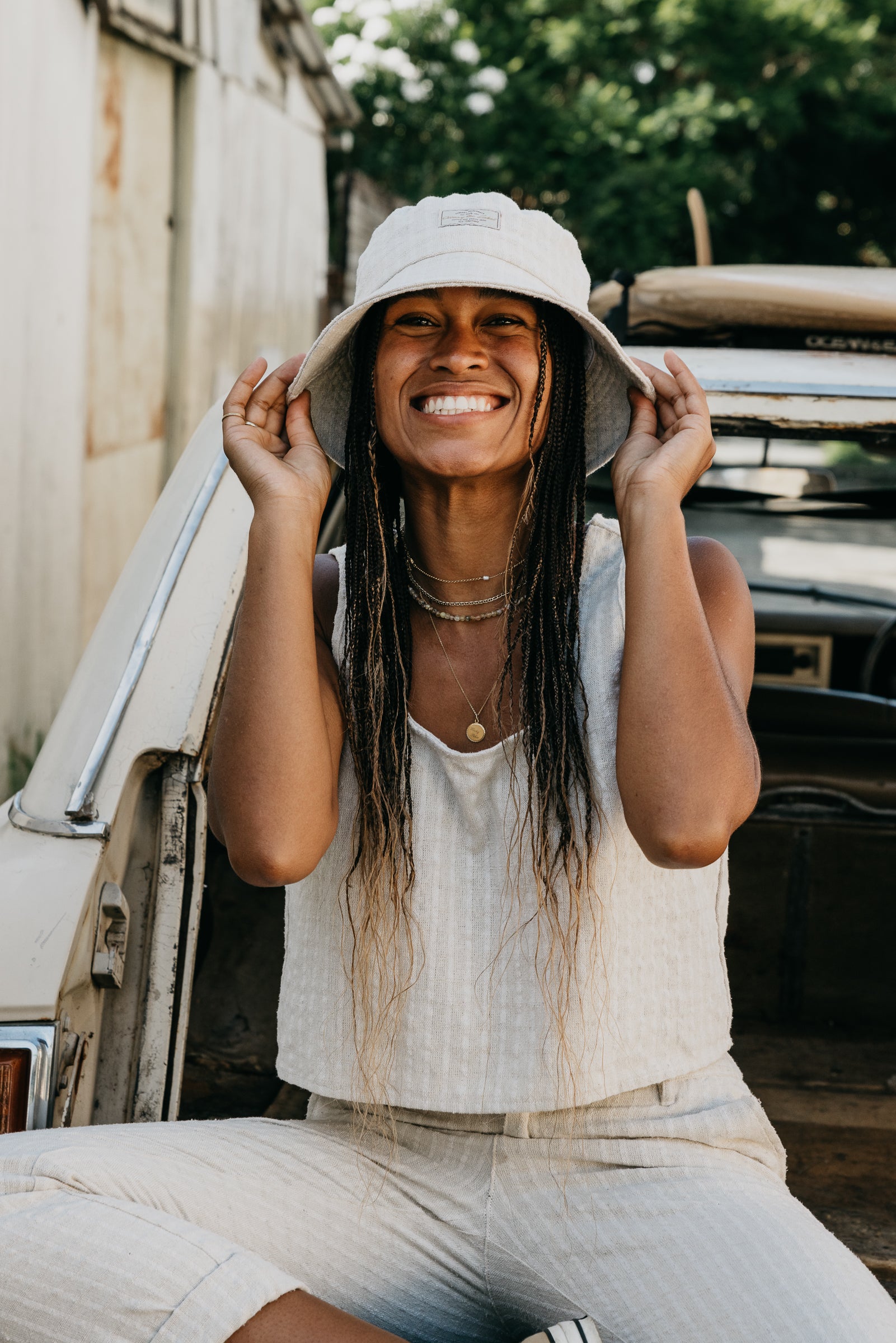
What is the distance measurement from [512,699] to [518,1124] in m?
0.53

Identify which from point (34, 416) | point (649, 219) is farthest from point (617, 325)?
point (649, 219)

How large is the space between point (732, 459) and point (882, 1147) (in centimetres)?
276

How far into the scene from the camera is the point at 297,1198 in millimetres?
1538

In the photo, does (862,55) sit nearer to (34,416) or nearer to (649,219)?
(649,219)

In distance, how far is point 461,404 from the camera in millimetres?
1689

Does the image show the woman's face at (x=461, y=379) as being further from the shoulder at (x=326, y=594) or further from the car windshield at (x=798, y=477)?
the car windshield at (x=798, y=477)

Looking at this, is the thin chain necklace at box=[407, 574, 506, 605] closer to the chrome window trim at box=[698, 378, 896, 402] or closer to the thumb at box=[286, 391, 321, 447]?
the thumb at box=[286, 391, 321, 447]

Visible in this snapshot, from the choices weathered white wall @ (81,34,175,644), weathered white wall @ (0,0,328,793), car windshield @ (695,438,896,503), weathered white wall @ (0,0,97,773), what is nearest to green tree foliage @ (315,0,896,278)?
weathered white wall @ (0,0,328,793)

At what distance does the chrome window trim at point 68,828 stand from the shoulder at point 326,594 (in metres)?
0.40

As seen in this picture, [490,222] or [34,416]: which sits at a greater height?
[34,416]

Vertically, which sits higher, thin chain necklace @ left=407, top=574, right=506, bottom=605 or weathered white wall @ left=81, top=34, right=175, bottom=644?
weathered white wall @ left=81, top=34, right=175, bottom=644

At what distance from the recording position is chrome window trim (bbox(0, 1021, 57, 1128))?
58.5 inches

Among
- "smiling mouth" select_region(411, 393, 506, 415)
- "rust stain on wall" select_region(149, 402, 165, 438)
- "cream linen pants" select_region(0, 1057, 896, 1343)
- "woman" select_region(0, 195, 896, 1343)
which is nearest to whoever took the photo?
"cream linen pants" select_region(0, 1057, 896, 1343)

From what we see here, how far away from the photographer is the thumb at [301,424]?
1.81 meters
